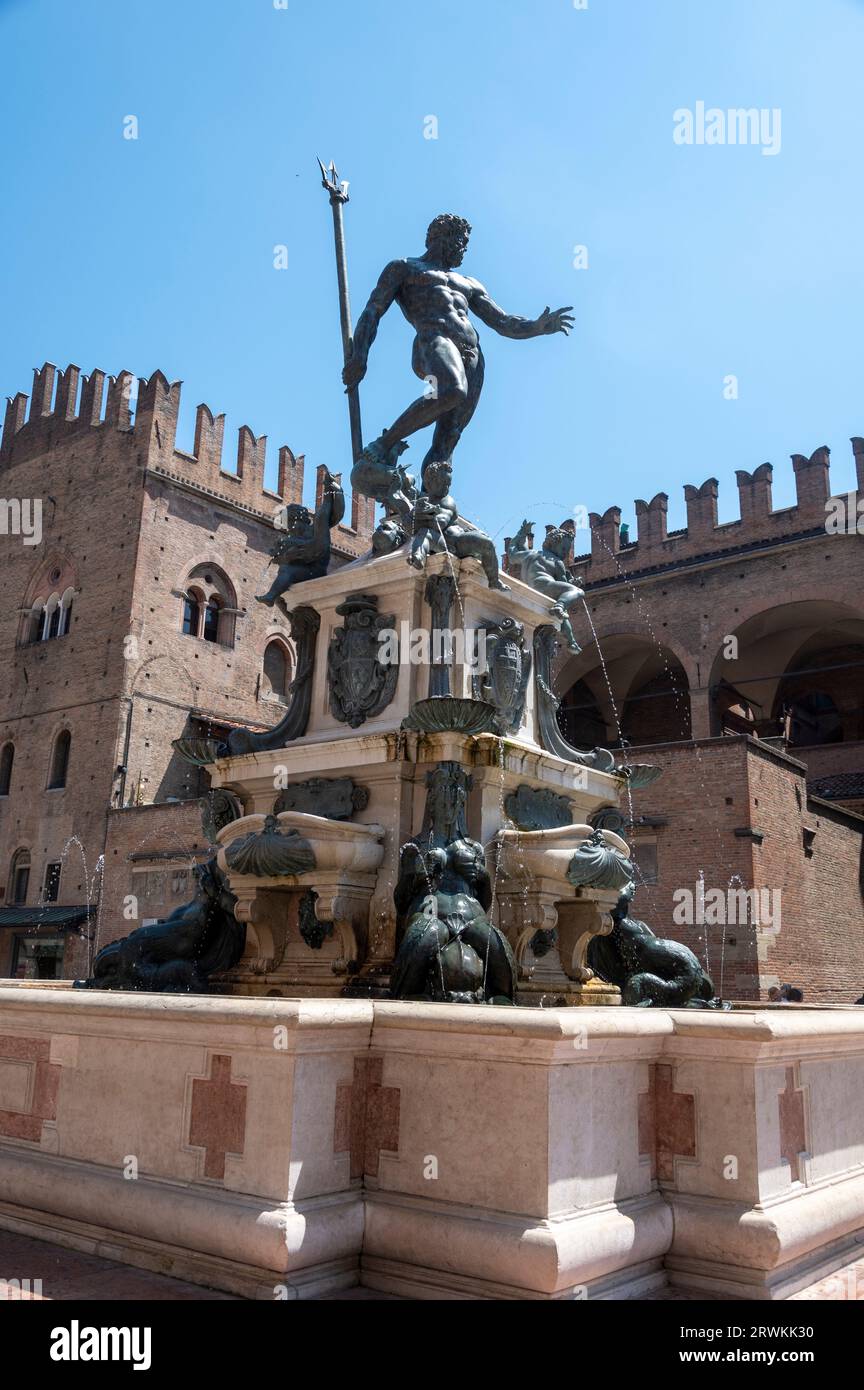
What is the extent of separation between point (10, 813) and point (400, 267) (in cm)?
2624

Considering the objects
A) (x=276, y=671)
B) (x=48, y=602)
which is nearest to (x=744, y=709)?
(x=276, y=671)

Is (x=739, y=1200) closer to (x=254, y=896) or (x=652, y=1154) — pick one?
(x=652, y=1154)

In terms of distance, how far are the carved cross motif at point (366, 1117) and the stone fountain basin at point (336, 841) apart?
1.97 metres

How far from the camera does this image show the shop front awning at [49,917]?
2706 centimetres

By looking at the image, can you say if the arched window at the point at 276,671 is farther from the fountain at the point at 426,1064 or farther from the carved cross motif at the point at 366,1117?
the carved cross motif at the point at 366,1117

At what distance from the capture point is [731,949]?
18547 mm

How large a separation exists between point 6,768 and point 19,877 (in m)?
3.47

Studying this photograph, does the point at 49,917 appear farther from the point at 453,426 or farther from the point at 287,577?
the point at 453,426

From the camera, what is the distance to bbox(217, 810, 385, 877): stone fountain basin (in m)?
5.69

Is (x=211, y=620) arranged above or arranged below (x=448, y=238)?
above

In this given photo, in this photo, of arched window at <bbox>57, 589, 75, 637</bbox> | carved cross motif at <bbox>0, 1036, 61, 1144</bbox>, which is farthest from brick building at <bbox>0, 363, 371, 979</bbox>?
carved cross motif at <bbox>0, 1036, 61, 1144</bbox>

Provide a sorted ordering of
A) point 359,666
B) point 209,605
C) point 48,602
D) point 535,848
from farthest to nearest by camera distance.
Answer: point 48,602
point 209,605
point 359,666
point 535,848

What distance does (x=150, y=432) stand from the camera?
3128 cm
